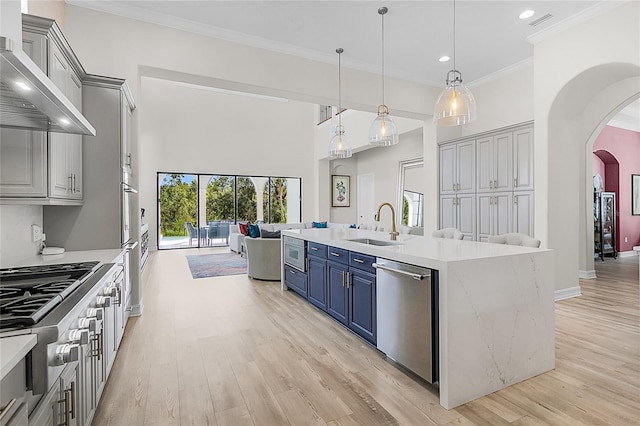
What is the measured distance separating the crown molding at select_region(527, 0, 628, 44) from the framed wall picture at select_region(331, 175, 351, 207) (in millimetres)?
7374

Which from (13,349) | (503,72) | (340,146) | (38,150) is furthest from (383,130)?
(13,349)

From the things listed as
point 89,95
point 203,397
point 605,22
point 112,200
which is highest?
point 605,22

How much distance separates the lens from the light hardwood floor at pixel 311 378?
1953 mm

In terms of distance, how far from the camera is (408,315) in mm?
2324

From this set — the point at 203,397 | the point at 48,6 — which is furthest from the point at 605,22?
the point at 48,6

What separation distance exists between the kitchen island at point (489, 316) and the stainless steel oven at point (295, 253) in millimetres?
1765

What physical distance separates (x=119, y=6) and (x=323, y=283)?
3787mm

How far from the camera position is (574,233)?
458 centimetres

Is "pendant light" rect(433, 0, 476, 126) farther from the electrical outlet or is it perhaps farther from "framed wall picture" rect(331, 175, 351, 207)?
"framed wall picture" rect(331, 175, 351, 207)

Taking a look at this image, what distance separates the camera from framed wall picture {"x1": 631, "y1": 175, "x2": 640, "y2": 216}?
8328mm

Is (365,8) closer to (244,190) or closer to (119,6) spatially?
(119,6)

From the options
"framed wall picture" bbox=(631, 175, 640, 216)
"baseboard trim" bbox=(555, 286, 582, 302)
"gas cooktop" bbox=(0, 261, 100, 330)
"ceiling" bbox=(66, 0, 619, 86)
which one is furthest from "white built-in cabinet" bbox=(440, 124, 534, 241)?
"framed wall picture" bbox=(631, 175, 640, 216)

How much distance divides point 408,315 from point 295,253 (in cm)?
228

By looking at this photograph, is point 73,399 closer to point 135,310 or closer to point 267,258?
point 135,310
